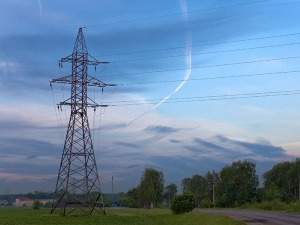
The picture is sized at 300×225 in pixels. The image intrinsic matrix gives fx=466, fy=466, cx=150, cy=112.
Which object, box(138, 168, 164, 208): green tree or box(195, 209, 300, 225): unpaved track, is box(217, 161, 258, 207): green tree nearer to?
box(138, 168, 164, 208): green tree

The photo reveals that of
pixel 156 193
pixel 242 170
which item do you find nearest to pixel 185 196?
pixel 242 170

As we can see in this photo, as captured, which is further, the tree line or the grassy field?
the tree line

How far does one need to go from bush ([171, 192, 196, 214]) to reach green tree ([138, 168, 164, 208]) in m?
95.0

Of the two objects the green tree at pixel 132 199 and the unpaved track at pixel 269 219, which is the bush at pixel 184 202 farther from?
the green tree at pixel 132 199

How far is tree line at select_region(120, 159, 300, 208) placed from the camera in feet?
429

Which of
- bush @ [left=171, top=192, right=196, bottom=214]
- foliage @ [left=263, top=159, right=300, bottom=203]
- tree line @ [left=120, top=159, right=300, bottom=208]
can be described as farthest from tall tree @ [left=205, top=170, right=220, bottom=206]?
bush @ [left=171, top=192, right=196, bottom=214]

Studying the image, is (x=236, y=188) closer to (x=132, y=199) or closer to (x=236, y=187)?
(x=236, y=187)

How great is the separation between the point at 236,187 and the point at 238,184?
1.22m

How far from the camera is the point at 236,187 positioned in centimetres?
13625

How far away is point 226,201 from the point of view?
135125 mm

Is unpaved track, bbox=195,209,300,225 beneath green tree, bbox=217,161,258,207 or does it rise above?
beneath

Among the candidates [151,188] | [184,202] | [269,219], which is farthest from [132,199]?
[269,219]

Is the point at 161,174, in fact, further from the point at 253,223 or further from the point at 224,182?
the point at 253,223

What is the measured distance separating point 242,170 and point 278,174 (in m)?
25.7
